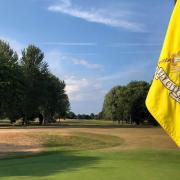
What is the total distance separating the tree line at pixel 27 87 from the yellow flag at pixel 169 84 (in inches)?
2406

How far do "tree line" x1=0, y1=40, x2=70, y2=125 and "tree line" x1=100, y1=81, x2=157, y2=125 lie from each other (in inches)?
515

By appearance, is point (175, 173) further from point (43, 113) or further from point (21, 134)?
point (43, 113)

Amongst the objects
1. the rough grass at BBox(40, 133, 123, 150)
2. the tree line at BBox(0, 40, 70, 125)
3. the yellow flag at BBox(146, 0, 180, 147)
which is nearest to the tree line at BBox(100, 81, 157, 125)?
the tree line at BBox(0, 40, 70, 125)

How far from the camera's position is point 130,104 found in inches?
3760

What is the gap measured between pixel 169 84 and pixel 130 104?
9227 centimetres

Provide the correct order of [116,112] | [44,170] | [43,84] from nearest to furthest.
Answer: [44,170], [43,84], [116,112]

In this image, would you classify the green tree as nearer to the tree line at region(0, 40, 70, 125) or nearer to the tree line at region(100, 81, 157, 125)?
the tree line at region(0, 40, 70, 125)

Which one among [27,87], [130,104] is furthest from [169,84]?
[130,104]

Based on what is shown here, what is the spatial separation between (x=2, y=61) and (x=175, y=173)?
57548 mm

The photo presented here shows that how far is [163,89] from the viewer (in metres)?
3.60

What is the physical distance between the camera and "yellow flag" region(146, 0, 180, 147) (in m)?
3.54

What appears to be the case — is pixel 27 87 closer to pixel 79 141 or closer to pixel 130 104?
pixel 130 104

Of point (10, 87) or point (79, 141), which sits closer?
point (79, 141)

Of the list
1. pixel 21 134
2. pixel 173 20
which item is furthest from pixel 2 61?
pixel 173 20
